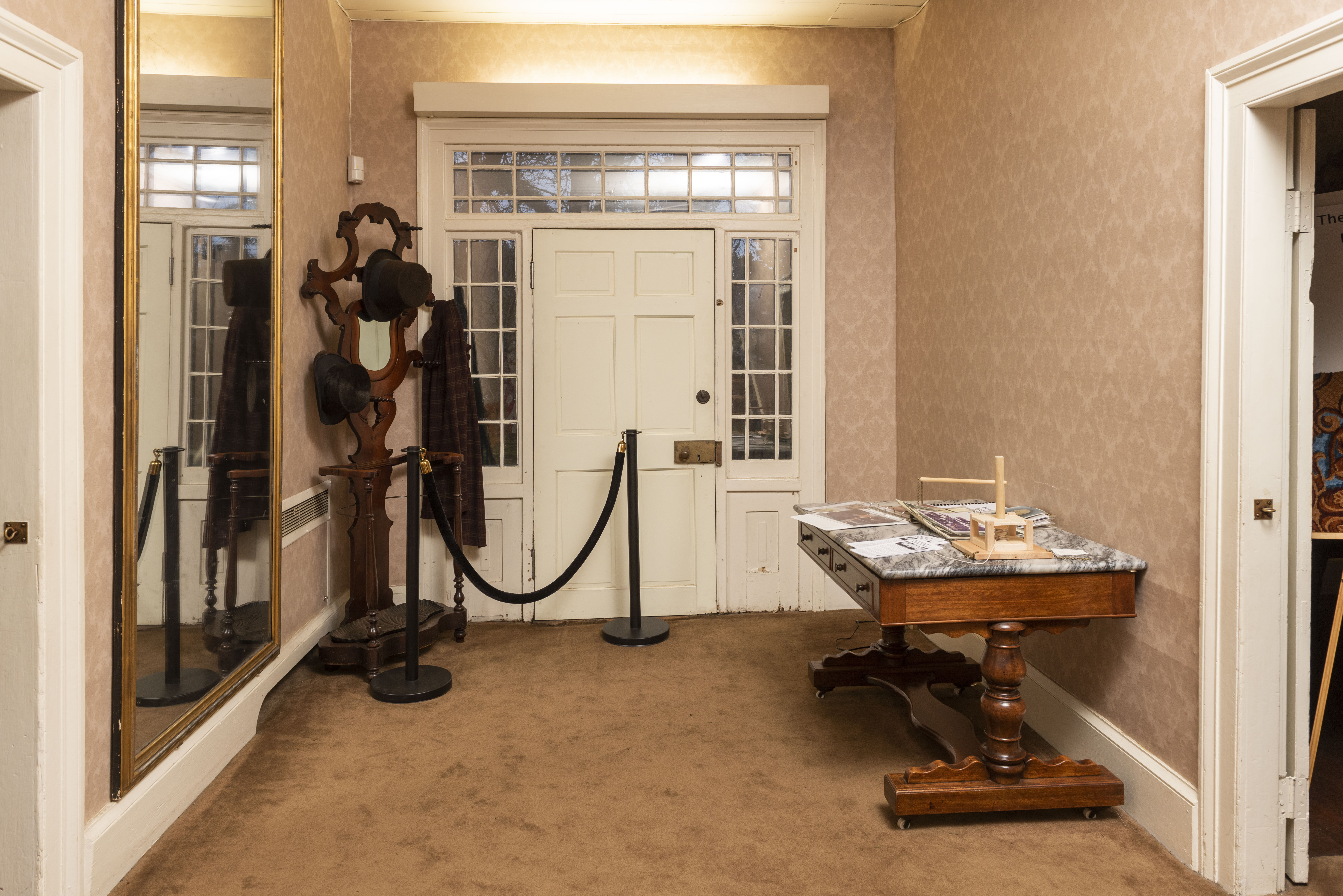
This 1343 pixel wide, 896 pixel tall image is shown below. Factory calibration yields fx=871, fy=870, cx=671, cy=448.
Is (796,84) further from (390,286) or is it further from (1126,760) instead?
(1126,760)

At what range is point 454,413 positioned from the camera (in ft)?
13.8

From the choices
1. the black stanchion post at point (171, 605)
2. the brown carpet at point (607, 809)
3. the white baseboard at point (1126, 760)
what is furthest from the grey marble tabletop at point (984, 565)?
the black stanchion post at point (171, 605)

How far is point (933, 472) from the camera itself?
4027 millimetres

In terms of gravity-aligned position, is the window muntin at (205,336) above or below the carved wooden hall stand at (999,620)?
above

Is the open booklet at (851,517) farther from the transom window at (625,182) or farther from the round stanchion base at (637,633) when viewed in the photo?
the transom window at (625,182)

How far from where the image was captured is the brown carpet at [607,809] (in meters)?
2.12

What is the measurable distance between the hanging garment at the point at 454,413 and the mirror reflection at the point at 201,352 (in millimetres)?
1196

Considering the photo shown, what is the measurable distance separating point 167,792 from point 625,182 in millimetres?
3300

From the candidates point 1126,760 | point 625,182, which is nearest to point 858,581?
point 1126,760

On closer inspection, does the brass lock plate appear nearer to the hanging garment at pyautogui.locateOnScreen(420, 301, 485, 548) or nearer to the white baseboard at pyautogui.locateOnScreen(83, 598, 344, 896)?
the hanging garment at pyautogui.locateOnScreen(420, 301, 485, 548)

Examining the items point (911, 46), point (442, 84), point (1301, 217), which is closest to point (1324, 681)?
point (1301, 217)

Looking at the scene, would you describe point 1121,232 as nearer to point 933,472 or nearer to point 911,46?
point 933,472

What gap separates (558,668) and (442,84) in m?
2.85

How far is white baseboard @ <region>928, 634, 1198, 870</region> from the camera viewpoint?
2.20 m
